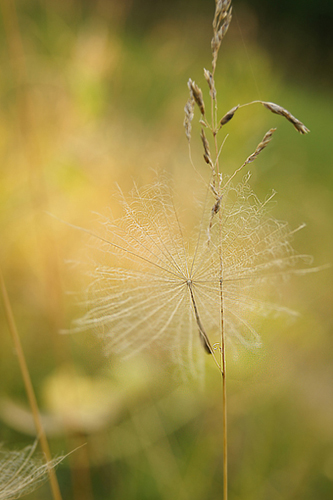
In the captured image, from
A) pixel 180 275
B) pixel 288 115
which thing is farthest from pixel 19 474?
pixel 288 115

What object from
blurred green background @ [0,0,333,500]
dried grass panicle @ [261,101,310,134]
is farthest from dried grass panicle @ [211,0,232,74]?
blurred green background @ [0,0,333,500]

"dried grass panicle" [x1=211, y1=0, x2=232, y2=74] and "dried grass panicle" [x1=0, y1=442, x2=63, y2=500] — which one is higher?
"dried grass panicle" [x1=211, y1=0, x2=232, y2=74]

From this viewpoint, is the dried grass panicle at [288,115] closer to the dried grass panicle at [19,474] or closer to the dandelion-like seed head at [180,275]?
the dandelion-like seed head at [180,275]

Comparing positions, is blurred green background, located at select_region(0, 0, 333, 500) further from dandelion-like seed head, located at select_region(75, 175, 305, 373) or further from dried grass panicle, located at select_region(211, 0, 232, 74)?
dried grass panicle, located at select_region(211, 0, 232, 74)

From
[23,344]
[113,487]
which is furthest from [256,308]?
[23,344]

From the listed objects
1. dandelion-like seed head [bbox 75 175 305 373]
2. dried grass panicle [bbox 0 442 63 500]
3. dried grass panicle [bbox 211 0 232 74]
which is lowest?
dried grass panicle [bbox 0 442 63 500]

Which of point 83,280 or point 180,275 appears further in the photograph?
point 83,280

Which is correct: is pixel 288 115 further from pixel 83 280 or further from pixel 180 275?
pixel 83 280
